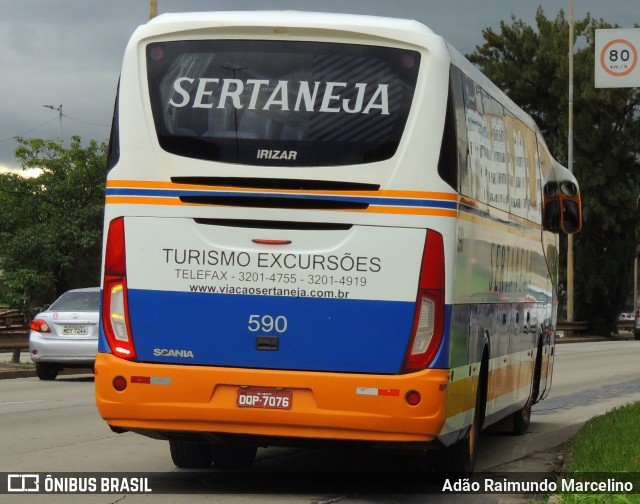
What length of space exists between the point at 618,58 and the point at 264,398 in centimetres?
680

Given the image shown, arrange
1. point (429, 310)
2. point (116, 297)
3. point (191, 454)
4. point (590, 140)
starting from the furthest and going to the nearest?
point (590, 140) → point (191, 454) → point (116, 297) → point (429, 310)

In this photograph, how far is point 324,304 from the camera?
9.38m

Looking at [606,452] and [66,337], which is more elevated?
[66,337]

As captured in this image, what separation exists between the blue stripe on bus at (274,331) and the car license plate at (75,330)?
44.9ft

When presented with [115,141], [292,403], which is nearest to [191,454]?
[292,403]

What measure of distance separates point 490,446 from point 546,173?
3.37 meters

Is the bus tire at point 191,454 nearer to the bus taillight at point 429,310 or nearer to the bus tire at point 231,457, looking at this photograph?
the bus tire at point 231,457

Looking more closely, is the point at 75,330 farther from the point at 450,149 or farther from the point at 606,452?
the point at 450,149

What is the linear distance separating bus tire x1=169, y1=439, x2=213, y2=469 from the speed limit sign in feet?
18.5

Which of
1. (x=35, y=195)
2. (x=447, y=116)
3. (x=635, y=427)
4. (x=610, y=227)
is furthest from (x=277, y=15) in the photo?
(x=610, y=227)

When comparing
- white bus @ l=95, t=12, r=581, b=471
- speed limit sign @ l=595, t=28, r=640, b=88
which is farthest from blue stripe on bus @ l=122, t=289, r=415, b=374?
speed limit sign @ l=595, t=28, r=640, b=88

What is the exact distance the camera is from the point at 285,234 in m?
9.45

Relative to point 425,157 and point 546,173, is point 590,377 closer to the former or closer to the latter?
point 546,173

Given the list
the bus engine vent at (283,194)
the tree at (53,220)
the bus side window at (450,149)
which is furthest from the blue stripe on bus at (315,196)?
the tree at (53,220)
